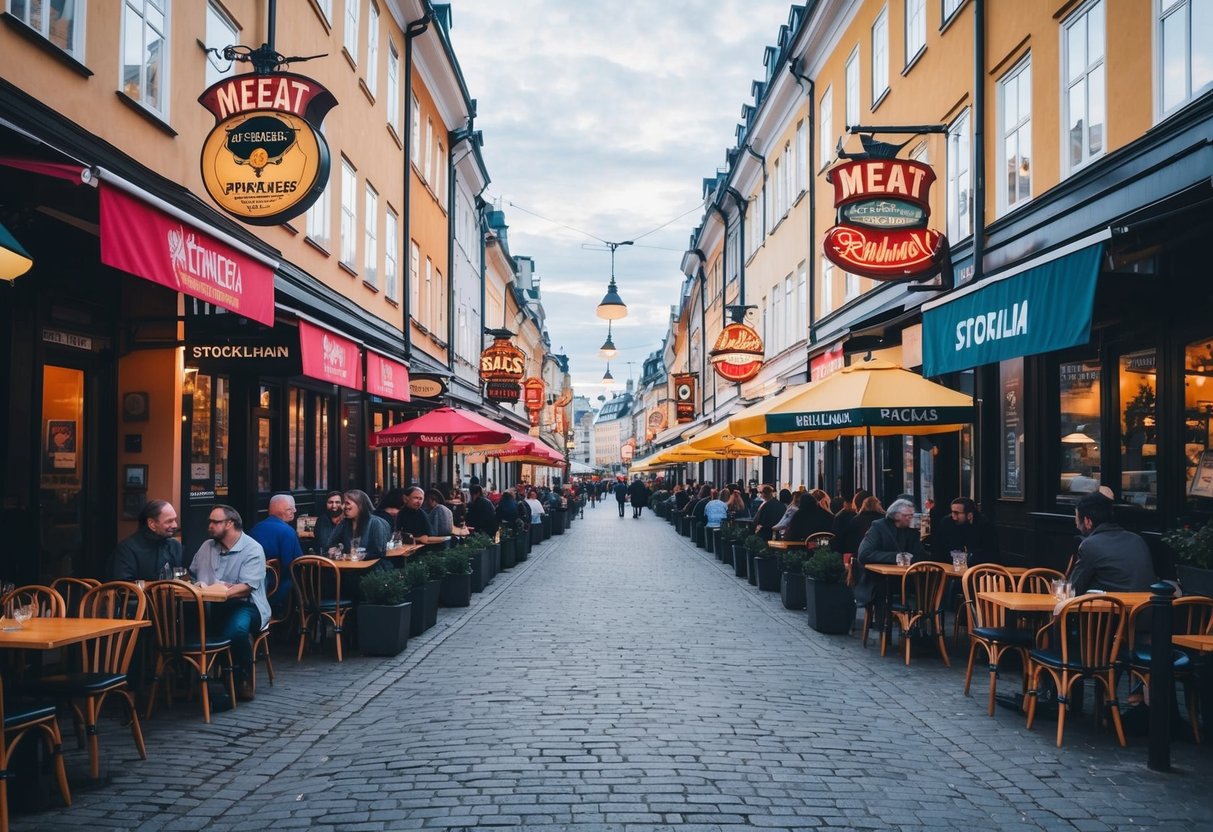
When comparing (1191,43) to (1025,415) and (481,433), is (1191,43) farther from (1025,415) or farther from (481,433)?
(481,433)

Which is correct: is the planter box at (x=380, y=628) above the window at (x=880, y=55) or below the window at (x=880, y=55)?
below

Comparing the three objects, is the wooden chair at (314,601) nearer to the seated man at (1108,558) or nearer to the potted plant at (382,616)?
the potted plant at (382,616)

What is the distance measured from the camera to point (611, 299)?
112 feet

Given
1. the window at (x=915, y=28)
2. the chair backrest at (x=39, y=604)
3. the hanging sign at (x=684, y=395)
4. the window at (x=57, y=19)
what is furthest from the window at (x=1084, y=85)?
the hanging sign at (x=684, y=395)

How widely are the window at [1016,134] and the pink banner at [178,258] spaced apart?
9.30 m

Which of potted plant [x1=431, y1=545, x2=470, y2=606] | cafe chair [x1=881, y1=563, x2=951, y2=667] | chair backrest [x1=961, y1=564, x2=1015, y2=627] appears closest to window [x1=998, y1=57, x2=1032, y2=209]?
cafe chair [x1=881, y1=563, x2=951, y2=667]

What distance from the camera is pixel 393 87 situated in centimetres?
2259

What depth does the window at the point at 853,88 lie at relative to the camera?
21.2 m

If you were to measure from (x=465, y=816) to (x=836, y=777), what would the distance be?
86.4 inches

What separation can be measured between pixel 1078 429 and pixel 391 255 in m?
14.8

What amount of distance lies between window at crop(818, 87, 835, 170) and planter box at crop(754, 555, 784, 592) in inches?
407

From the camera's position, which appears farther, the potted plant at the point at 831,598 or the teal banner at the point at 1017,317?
the potted plant at the point at 831,598

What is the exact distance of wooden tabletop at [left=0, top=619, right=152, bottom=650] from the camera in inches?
234

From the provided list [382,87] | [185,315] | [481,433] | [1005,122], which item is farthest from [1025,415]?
[382,87]
